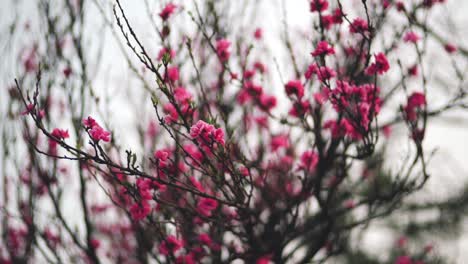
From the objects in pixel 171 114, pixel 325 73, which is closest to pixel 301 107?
pixel 325 73

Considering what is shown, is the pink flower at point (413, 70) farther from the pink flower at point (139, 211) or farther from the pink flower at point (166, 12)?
the pink flower at point (139, 211)

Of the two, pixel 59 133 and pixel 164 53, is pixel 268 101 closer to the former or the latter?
pixel 164 53

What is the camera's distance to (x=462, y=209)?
7230 millimetres

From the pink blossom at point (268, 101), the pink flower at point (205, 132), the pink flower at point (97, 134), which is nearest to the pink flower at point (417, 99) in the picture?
the pink blossom at point (268, 101)

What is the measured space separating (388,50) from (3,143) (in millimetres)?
3543

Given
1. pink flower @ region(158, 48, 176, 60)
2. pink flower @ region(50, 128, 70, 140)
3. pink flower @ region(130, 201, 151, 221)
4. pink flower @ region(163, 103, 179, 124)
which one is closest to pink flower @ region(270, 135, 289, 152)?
pink flower @ region(163, 103, 179, 124)

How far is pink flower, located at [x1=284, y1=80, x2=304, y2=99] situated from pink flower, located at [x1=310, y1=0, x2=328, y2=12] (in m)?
0.55

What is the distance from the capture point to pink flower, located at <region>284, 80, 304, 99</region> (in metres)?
2.67

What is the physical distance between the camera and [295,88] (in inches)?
105

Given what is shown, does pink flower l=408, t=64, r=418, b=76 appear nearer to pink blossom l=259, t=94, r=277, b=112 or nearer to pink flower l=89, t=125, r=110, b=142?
pink blossom l=259, t=94, r=277, b=112

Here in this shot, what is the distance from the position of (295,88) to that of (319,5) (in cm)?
63

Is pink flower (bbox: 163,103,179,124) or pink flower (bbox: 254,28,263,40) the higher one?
pink flower (bbox: 254,28,263,40)

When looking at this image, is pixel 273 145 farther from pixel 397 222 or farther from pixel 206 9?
pixel 397 222

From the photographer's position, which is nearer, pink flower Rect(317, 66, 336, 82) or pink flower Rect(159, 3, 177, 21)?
pink flower Rect(317, 66, 336, 82)
